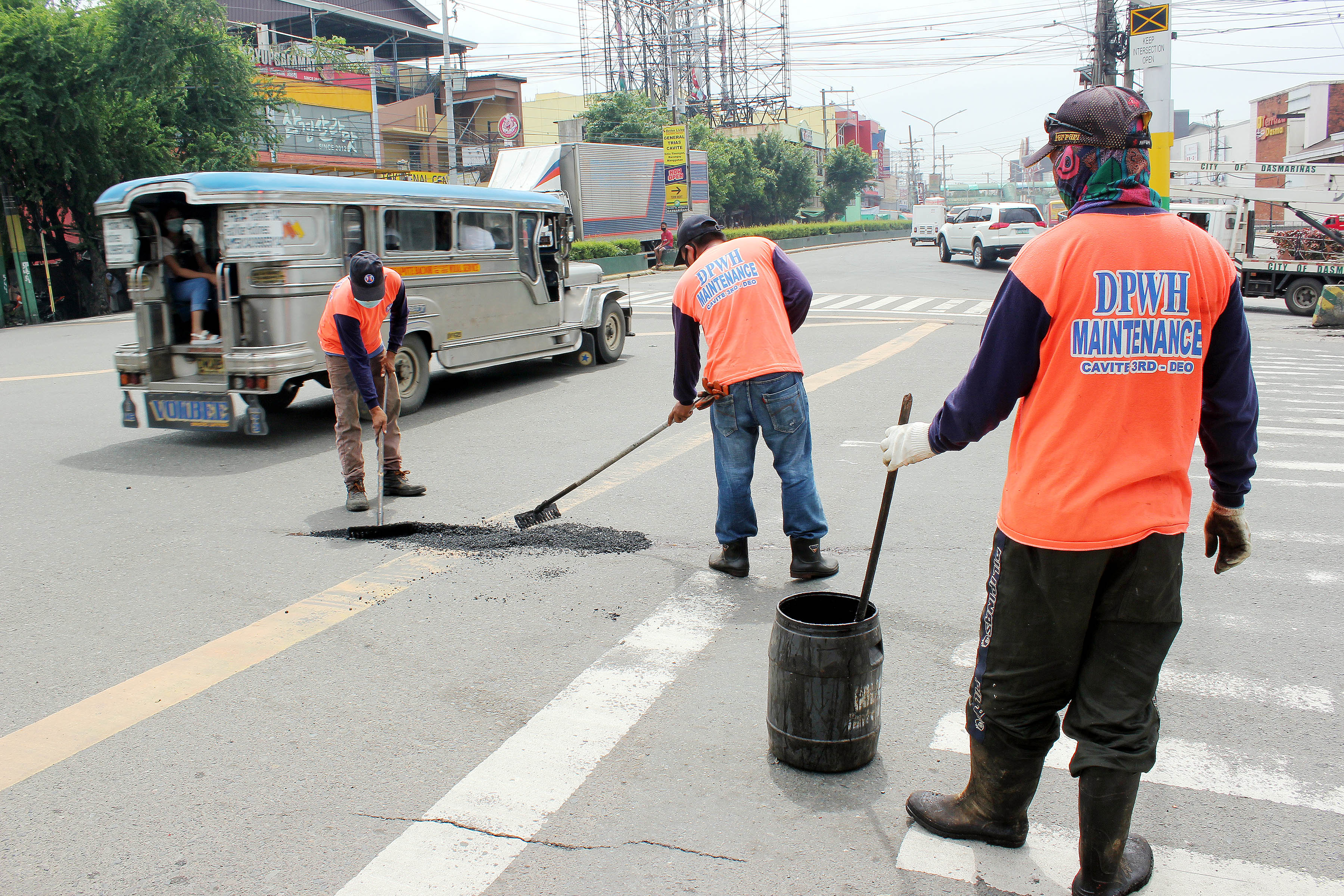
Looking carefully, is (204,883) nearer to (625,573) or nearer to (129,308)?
(625,573)

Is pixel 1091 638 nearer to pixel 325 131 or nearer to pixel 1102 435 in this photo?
pixel 1102 435

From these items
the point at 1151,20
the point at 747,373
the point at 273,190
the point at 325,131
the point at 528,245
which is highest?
the point at 325,131

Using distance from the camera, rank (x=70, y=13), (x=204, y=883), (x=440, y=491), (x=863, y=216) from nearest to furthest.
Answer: (x=204, y=883) < (x=440, y=491) < (x=70, y=13) < (x=863, y=216)

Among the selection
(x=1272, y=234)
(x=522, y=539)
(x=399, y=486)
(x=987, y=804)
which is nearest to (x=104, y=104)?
(x=399, y=486)

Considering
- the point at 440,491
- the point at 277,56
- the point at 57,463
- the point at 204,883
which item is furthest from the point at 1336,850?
the point at 277,56

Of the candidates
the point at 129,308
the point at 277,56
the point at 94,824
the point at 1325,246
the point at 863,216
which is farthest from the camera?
the point at 863,216

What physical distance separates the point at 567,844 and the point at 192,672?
6.91 ft

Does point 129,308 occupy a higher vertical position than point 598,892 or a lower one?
higher

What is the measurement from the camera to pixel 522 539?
5953mm

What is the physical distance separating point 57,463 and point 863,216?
88408mm

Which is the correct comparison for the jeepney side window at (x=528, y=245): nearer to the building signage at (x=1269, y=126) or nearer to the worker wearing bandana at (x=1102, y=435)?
the worker wearing bandana at (x=1102, y=435)

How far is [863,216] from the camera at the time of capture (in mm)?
91250

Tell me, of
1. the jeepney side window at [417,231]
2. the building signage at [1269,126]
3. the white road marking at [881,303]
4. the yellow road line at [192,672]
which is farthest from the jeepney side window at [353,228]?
the building signage at [1269,126]

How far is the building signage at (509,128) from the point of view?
46.0 meters
